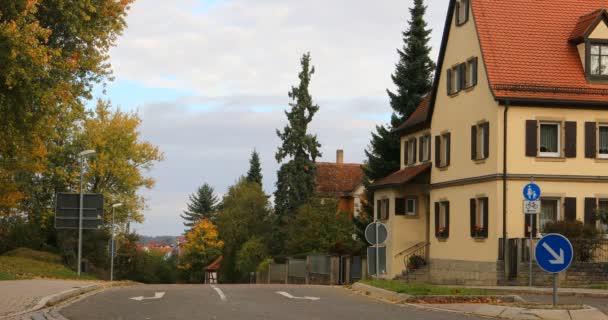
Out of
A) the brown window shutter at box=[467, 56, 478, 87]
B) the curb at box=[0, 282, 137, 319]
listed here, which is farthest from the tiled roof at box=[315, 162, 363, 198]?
the curb at box=[0, 282, 137, 319]

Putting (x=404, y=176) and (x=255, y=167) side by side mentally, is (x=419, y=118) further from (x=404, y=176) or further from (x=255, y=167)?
(x=255, y=167)

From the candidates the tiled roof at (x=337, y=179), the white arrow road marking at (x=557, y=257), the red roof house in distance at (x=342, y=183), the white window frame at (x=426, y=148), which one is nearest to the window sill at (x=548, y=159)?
the white window frame at (x=426, y=148)

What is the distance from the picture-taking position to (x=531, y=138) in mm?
35188

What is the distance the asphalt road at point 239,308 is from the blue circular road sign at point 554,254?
1.77m

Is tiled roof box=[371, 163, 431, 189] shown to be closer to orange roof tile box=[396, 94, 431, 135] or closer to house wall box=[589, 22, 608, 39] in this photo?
orange roof tile box=[396, 94, 431, 135]

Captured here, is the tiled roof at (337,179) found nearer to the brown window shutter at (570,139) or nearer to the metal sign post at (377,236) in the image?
the brown window shutter at (570,139)

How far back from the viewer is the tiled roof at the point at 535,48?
35.4 meters

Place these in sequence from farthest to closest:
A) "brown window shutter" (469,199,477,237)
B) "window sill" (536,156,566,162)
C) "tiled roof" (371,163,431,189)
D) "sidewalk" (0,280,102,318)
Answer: "tiled roof" (371,163,431,189)
"brown window shutter" (469,199,477,237)
"window sill" (536,156,566,162)
"sidewalk" (0,280,102,318)

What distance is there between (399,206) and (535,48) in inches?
471

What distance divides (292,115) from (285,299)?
1859 inches

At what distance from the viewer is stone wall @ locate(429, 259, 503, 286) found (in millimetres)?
34969

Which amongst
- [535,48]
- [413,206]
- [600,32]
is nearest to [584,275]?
[535,48]

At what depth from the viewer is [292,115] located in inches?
2704

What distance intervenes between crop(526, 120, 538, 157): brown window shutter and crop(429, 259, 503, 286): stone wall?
Answer: 14.7ft
